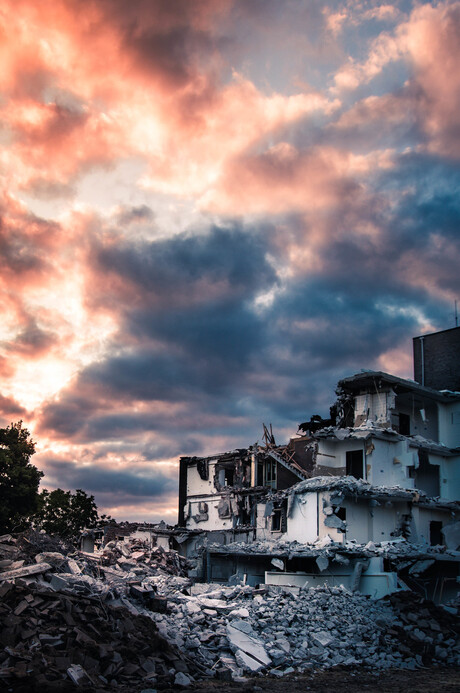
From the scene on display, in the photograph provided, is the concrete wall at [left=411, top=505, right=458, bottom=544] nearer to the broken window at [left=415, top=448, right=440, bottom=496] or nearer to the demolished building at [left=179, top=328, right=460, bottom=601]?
the demolished building at [left=179, top=328, right=460, bottom=601]

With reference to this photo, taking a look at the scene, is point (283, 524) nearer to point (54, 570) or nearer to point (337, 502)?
point (337, 502)

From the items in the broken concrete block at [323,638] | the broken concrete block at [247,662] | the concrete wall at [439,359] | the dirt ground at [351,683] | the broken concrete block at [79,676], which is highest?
the concrete wall at [439,359]

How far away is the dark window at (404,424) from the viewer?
42.8m

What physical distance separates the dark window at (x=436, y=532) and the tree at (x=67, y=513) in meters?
26.5

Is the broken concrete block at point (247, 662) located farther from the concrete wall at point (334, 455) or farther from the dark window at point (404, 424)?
the dark window at point (404, 424)

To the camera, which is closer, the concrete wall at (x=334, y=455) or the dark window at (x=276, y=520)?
the concrete wall at (x=334, y=455)

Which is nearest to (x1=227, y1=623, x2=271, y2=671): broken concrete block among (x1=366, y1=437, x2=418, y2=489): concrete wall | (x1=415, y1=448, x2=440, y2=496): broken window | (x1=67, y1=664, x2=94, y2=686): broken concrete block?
(x1=67, y1=664, x2=94, y2=686): broken concrete block

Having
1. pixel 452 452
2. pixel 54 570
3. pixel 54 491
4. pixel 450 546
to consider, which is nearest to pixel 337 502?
pixel 450 546

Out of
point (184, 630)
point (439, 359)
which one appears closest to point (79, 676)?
point (184, 630)

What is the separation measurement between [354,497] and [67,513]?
2648 cm

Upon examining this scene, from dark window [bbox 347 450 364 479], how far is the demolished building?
0.06 metres

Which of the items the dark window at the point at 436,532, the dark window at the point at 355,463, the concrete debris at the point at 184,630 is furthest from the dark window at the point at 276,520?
the concrete debris at the point at 184,630

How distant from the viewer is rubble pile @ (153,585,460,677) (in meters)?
18.2

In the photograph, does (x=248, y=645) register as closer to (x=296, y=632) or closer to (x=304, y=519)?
(x=296, y=632)
